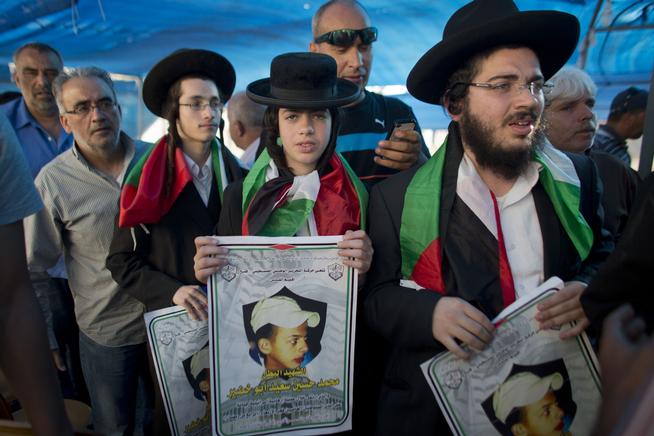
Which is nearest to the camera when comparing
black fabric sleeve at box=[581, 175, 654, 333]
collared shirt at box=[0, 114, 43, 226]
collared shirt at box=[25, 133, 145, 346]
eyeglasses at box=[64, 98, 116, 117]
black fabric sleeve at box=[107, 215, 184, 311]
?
black fabric sleeve at box=[581, 175, 654, 333]

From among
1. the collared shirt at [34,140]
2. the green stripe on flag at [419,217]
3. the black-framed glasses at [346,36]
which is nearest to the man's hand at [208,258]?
the green stripe on flag at [419,217]

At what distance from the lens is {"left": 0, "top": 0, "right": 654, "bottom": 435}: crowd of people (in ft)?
4.25

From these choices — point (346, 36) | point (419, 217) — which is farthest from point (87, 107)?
point (419, 217)

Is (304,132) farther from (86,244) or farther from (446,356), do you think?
(86,244)

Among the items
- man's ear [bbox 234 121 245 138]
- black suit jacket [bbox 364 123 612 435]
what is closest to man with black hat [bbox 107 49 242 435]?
black suit jacket [bbox 364 123 612 435]

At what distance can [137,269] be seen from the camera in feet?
7.20

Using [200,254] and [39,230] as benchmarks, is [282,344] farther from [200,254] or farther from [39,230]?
[39,230]

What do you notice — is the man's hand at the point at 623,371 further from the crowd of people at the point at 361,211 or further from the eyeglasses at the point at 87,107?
the eyeglasses at the point at 87,107

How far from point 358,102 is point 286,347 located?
144cm

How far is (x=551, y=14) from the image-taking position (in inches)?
68.1

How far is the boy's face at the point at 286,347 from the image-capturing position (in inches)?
68.5

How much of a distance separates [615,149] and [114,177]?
4.09 metres

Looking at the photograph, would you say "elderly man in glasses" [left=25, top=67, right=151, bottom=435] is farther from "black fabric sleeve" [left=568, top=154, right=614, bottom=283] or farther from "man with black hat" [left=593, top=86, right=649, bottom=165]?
"man with black hat" [left=593, top=86, right=649, bottom=165]

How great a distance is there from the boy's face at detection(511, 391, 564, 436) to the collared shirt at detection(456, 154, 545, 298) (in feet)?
1.14
